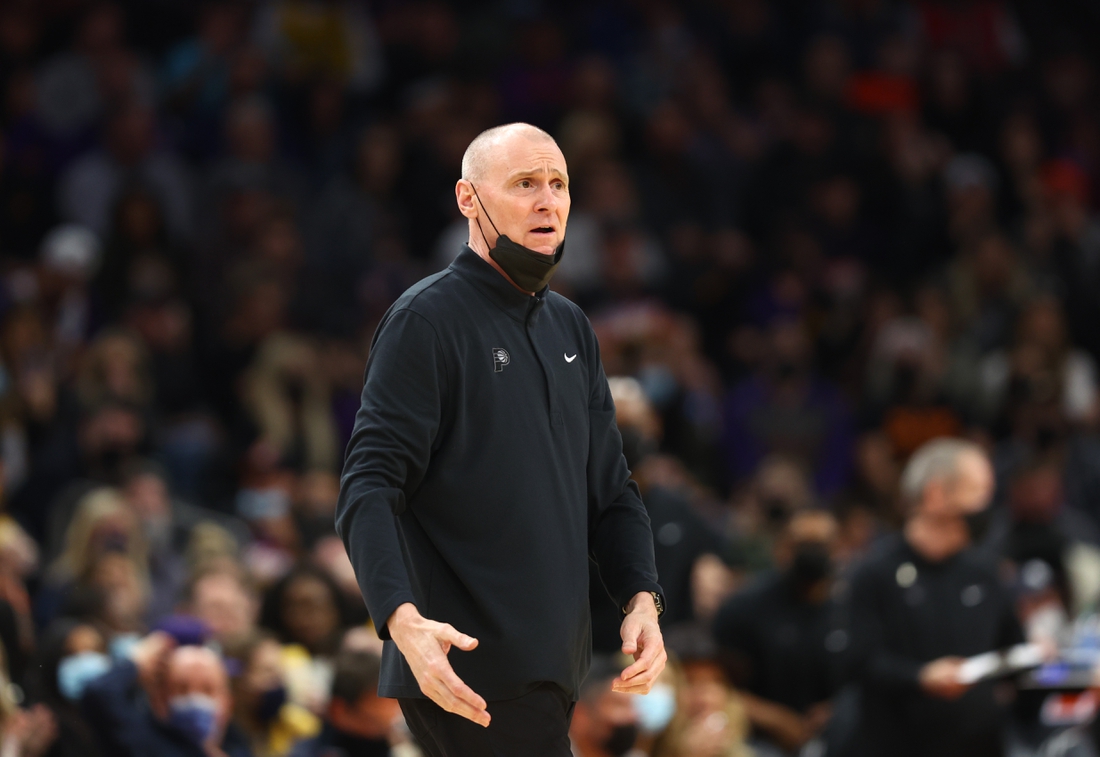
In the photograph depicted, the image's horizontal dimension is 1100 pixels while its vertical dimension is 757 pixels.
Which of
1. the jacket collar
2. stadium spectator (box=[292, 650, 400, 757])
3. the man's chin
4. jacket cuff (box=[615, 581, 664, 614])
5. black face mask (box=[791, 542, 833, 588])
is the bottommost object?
black face mask (box=[791, 542, 833, 588])

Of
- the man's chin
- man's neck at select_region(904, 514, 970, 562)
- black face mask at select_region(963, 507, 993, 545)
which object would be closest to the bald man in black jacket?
the man's chin

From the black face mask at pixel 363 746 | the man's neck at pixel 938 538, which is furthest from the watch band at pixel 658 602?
the man's neck at pixel 938 538

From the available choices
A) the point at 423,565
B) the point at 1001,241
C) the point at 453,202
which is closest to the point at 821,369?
the point at 1001,241

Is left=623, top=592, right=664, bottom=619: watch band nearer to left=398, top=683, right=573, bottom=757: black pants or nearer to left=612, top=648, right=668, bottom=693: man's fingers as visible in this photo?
left=612, top=648, right=668, bottom=693: man's fingers

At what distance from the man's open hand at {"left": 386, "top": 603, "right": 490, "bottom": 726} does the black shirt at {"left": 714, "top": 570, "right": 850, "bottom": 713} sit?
193 inches

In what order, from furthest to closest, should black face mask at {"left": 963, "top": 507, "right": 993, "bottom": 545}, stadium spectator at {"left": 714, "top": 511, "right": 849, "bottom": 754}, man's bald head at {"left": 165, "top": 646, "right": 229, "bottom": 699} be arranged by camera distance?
1. black face mask at {"left": 963, "top": 507, "right": 993, "bottom": 545}
2. stadium spectator at {"left": 714, "top": 511, "right": 849, "bottom": 754}
3. man's bald head at {"left": 165, "top": 646, "right": 229, "bottom": 699}

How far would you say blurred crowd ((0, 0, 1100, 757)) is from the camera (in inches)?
Answer: 290

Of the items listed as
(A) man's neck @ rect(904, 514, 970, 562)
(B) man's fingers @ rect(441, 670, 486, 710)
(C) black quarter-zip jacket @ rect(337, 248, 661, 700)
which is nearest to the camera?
(B) man's fingers @ rect(441, 670, 486, 710)

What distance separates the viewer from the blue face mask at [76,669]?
19.0ft

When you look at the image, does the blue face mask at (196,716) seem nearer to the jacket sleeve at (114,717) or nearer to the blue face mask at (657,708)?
the jacket sleeve at (114,717)

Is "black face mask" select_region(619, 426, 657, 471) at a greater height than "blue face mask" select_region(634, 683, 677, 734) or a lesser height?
greater

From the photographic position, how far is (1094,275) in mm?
11328

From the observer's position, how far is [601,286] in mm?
10977

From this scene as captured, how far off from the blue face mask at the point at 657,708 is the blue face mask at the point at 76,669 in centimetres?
208
